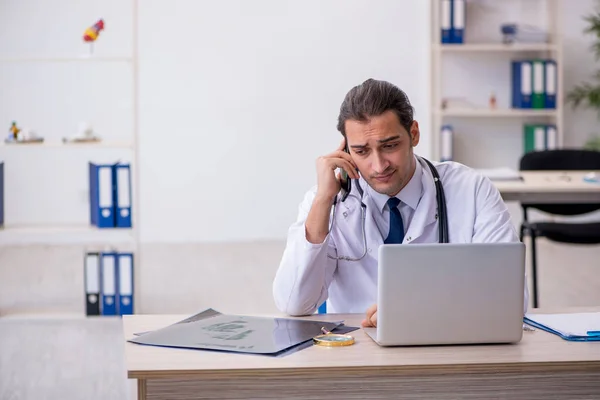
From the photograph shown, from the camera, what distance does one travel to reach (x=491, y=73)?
22.1 ft

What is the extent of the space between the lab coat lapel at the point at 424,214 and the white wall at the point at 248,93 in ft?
14.8

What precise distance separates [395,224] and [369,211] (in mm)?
69

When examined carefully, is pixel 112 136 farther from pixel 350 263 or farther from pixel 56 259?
pixel 350 263

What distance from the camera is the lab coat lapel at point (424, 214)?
217cm

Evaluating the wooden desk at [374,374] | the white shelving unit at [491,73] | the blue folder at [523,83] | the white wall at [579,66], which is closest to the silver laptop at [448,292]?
the wooden desk at [374,374]

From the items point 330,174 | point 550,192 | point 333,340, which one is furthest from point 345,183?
point 550,192

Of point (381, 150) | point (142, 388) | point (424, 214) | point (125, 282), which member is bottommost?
point (125, 282)

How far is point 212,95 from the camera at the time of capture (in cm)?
666

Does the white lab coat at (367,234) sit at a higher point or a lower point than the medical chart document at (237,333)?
higher

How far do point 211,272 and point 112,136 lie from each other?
151cm

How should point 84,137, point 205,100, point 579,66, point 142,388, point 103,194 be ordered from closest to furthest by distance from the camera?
point 142,388, point 103,194, point 84,137, point 205,100, point 579,66

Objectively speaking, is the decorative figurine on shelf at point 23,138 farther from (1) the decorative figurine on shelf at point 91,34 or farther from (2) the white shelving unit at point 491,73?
(2) the white shelving unit at point 491,73

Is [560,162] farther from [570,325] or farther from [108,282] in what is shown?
[570,325]

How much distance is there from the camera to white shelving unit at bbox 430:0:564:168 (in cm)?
648
